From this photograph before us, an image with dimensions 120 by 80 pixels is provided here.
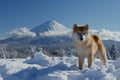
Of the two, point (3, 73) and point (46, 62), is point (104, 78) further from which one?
point (46, 62)

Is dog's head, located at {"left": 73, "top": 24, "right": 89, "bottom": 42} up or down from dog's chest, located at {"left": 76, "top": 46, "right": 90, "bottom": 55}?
up

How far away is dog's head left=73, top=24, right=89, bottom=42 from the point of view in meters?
11.9

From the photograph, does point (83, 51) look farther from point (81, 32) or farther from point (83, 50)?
point (81, 32)

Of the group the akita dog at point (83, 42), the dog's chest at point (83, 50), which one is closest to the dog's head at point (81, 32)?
the akita dog at point (83, 42)

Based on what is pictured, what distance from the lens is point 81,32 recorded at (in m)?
12.0

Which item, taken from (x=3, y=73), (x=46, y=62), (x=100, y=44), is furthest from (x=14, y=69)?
(x=100, y=44)

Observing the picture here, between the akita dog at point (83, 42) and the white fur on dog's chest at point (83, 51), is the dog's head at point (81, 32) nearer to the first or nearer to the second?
the akita dog at point (83, 42)

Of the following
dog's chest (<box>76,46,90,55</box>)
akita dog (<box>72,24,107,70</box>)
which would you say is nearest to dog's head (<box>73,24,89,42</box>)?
akita dog (<box>72,24,107,70</box>)

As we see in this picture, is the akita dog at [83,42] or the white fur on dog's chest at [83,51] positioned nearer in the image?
the akita dog at [83,42]

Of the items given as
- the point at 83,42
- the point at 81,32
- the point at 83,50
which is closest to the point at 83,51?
the point at 83,50

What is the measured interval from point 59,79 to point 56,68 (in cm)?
210

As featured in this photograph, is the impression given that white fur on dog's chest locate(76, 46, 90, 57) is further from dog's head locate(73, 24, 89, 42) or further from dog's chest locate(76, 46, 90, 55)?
dog's head locate(73, 24, 89, 42)

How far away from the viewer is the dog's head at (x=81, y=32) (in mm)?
11852

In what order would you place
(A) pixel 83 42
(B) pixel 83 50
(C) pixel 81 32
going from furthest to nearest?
1. (B) pixel 83 50
2. (A) pixel 83 42
3. (C) pixel 81 32
